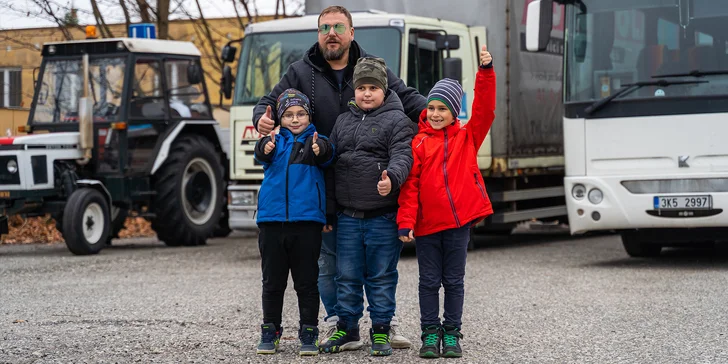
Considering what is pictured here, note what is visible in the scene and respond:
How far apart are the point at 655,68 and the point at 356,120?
5.92m

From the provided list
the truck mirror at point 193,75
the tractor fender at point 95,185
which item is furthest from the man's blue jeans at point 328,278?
the truck mirror at point 193,75

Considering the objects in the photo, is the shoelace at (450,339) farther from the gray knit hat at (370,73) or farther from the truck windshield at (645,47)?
the truck windshield at (645,47)

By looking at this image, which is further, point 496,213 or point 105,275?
point 496,213

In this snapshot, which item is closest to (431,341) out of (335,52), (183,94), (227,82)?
(335,52)

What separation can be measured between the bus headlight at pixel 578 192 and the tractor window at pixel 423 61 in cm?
210

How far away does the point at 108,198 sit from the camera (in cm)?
1479

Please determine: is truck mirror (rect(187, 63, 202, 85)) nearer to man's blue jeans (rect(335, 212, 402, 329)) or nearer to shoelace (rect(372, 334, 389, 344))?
man's blue jeans (rect(335, 212, 402, 329))

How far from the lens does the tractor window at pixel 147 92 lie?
15.2 metres

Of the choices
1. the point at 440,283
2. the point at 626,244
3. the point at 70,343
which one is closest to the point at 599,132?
the point at 626,244

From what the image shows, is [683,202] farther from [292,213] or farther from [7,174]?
[7,174]

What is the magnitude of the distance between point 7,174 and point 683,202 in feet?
25.3

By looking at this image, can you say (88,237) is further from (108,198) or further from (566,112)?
(566,112)

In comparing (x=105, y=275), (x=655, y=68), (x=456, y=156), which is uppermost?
(x=655, y=68)

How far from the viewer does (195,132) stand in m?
16.2
